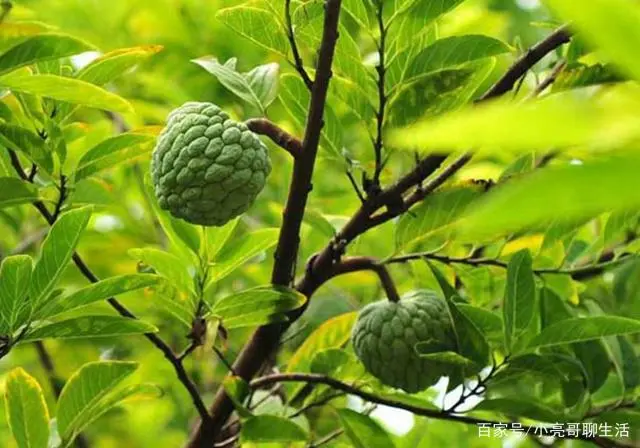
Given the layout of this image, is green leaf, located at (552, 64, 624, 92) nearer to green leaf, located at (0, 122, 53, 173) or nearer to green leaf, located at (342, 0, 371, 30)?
green leaf, located at (342, 0, 371, 30)

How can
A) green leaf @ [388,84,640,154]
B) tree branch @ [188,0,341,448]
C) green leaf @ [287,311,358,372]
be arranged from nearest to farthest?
green leaf @ [388,84,640,154]
tree branch @ [188,0,341,448]
green leaf @ [287,311,358,372]

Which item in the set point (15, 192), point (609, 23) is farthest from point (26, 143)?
point (609, 23)

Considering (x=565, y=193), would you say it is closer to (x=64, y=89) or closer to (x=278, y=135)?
(x=278, y=135)

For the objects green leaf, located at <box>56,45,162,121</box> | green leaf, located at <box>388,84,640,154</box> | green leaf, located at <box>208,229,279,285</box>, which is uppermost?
green leaf, located at <box>388,84,640,154</box>

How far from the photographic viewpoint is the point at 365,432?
1646 millimetres

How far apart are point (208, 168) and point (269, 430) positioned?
414 mm

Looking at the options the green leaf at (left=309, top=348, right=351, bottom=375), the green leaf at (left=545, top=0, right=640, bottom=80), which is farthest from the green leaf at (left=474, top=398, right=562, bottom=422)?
the green leaf at (left=545, top=0, right=640, bottom=80)

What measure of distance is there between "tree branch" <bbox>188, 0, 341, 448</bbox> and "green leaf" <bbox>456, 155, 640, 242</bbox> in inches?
34.9

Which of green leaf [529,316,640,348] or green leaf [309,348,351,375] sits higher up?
green leaf [529,316,640,348]

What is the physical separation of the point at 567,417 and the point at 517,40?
23.0 inches

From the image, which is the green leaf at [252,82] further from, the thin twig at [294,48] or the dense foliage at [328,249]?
the thin twig at [294,48]

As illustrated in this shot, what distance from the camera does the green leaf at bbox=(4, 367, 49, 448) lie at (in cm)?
163

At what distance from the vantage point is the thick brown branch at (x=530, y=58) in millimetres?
1447

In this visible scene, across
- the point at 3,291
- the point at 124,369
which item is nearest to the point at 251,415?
the point at 124,369
